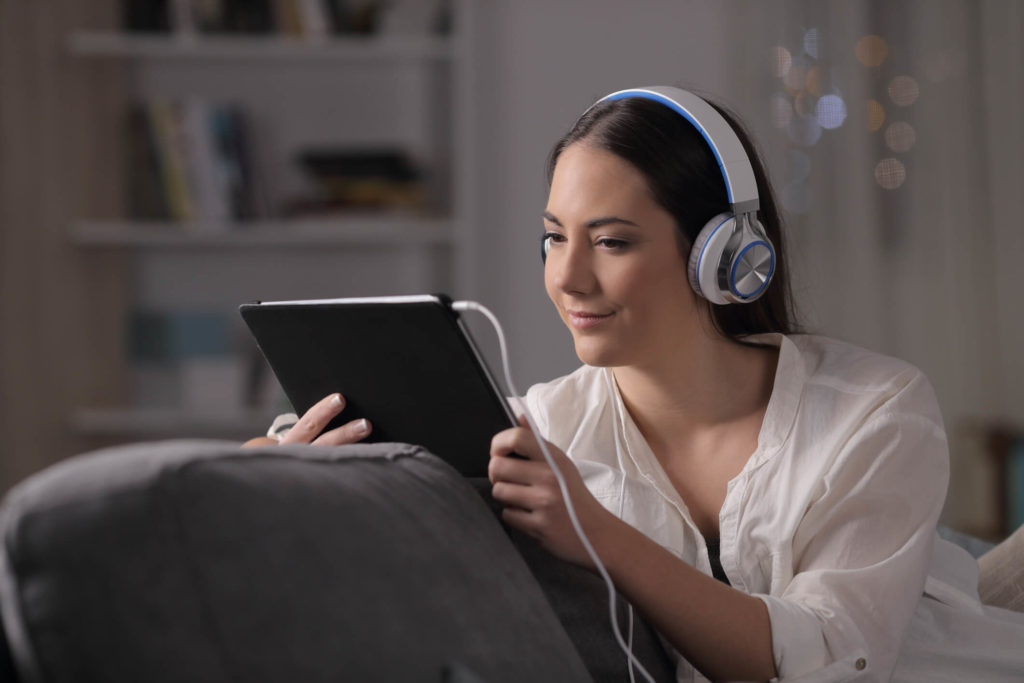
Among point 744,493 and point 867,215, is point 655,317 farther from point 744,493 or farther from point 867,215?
point 867,215

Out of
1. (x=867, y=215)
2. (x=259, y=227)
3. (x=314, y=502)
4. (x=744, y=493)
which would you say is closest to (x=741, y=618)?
(x=744, y=493)

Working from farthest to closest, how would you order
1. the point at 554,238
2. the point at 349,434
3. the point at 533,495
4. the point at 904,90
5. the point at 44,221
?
the point at 904,90 → the point at 44,221 → the point at 554,238 → the point at 349,434 → the point at 533,495

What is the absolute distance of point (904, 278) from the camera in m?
3.20

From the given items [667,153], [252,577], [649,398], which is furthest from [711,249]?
[252,577]

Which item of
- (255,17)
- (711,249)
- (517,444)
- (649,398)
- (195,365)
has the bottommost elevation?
(195,365)

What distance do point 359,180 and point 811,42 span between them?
1.44 m

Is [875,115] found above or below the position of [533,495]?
above

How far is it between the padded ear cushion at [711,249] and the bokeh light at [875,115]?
7.21 feet

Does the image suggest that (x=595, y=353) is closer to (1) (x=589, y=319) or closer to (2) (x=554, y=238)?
(1) (x=589, y=319)

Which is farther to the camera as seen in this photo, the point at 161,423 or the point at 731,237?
the point at 161,423

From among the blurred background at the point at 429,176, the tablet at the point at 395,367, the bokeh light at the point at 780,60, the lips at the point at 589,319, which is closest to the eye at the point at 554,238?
the lips at the point at 589,319

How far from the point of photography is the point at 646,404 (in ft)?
4.38

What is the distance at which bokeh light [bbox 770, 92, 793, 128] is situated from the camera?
3.16m

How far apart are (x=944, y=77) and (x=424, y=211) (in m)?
1.61
